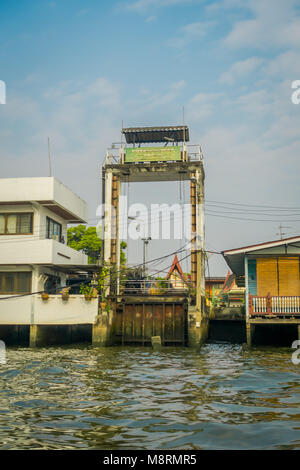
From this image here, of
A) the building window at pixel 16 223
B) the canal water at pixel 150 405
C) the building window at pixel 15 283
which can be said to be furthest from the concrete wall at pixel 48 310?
the canal water at pixel 150 405

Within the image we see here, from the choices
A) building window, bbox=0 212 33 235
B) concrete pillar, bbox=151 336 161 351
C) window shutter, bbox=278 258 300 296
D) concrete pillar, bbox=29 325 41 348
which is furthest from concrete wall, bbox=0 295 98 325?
window shutter, bbox=278 258 300 296

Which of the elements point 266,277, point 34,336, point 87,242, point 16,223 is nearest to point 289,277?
point 266,277

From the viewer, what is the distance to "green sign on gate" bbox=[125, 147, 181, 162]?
1393 inches

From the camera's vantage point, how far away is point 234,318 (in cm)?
3819

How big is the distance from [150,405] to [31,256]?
20344mm

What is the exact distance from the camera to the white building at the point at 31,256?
2883 centimetres

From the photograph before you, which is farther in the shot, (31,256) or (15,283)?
(15,283)

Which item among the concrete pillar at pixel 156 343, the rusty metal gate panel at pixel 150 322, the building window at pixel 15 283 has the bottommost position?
the concrete pillar at pixel 156 343

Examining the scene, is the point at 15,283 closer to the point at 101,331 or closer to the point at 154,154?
the point at 101,331

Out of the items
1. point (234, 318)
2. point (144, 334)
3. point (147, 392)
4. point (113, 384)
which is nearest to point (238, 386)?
point (147, 392)

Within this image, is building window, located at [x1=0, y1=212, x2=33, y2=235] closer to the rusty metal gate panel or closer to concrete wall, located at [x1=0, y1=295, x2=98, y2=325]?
concrete wall, located at [x1=0, y1=295, x2=98, y2=325]

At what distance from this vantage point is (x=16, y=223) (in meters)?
31.0

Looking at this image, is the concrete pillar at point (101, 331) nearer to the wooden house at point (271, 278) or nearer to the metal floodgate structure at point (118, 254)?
the metal floodgate structure at point (118, 254)

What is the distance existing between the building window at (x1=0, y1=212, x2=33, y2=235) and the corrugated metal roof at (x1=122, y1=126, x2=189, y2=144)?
10949mm
